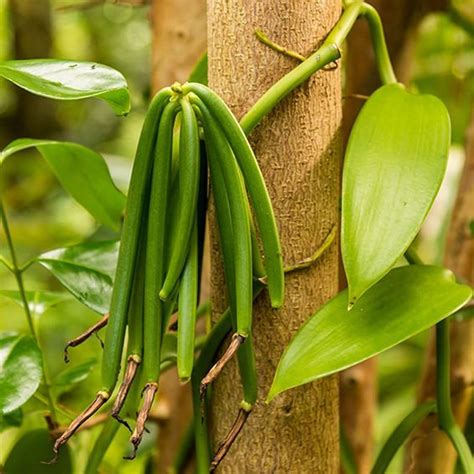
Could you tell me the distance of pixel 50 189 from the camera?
2.20 metres

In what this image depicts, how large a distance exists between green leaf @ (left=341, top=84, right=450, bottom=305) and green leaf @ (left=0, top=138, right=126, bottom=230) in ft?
0.89

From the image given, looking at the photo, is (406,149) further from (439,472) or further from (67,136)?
(67,136)

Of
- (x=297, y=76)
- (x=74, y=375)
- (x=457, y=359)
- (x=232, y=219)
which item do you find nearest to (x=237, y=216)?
(x=232, y=219)

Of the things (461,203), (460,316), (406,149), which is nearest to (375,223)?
(406,149)

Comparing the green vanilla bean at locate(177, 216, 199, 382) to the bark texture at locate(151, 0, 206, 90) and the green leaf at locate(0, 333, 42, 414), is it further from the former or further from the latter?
the bark texture at locate(151, 0, 206, 90)

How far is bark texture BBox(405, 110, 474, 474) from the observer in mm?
869

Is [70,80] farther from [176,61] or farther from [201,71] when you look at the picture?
[176,61]

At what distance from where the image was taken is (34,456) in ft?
2.27

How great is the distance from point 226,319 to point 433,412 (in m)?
0.24

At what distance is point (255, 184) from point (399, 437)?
0.29 meters

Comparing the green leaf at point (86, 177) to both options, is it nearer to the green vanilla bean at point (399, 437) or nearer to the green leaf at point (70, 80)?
the green leaf at point (70, 80)

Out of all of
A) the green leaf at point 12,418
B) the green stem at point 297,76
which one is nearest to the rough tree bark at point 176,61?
the green leaf at point 12,418

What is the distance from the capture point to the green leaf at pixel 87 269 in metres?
0.64

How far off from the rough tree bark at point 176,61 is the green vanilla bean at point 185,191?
0.47 metres
